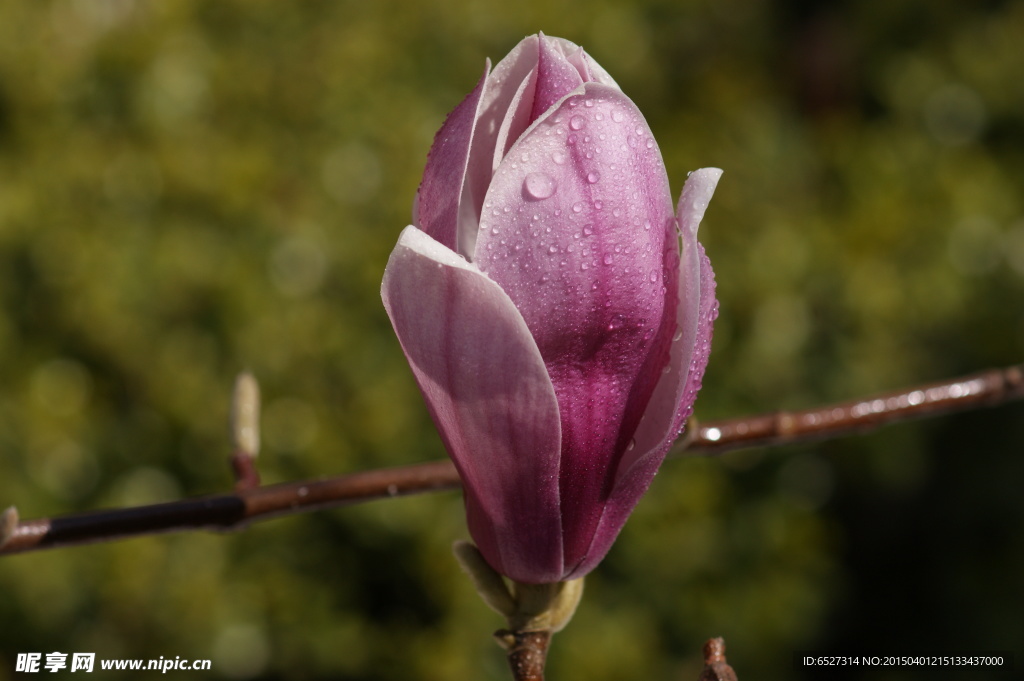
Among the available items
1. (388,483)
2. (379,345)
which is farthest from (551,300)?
(379,345)

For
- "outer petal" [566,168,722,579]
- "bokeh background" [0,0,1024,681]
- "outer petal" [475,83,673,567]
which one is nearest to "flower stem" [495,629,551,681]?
"outer petal" [566,168,722,579]

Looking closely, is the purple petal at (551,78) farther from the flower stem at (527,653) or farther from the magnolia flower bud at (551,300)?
the flower stem at (527,653)

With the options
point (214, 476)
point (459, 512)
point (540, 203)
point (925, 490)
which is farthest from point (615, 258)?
point (925, 490)

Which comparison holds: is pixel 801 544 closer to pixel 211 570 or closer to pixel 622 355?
pixel 211 570

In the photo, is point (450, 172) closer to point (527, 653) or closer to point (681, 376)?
point (681, 376)

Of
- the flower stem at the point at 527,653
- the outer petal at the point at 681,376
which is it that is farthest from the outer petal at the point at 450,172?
the flower stem at the point at 527,653

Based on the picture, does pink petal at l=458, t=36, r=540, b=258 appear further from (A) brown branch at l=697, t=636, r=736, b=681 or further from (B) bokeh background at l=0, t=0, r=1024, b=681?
(B) bokeh background at l=0, t=0, r=1024, b=681
